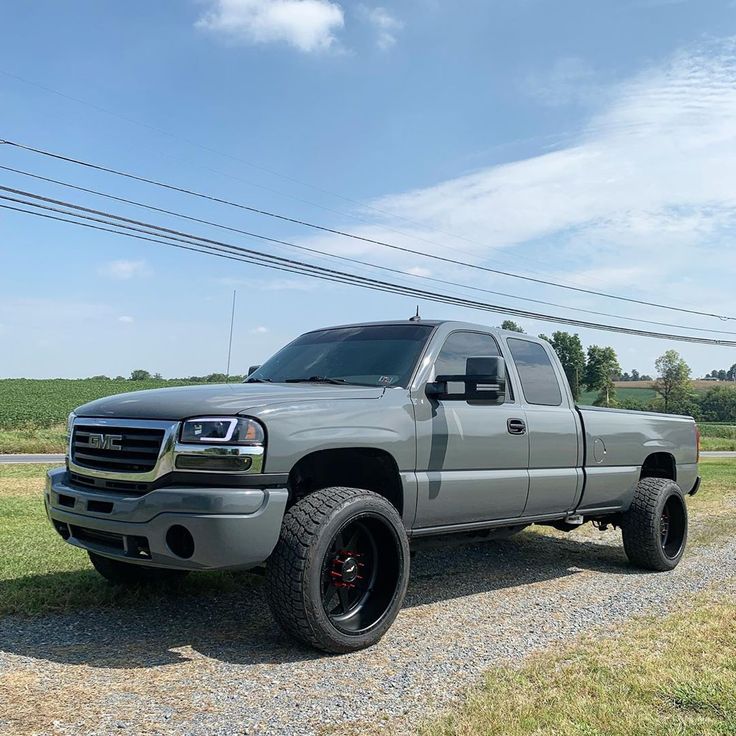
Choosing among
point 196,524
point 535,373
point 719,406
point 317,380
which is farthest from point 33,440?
point 719,406

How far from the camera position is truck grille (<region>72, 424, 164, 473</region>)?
3951 mm

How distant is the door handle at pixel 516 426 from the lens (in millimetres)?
5355

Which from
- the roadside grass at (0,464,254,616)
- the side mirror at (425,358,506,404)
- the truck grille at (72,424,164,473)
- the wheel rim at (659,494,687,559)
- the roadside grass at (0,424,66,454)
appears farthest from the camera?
the roadside grass at (0,424,66,454)

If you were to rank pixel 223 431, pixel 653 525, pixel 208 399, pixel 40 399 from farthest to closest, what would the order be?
pixel 40 399 → pixel 653 525 → pixel 208 399 → pixel 223 431

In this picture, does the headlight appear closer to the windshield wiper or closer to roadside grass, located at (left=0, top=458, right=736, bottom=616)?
the windshield wiper

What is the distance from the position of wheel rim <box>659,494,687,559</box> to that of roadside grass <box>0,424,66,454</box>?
60.3 feet

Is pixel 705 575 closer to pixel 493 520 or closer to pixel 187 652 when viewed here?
pixel 493 520

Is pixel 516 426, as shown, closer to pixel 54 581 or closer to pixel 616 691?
pixel 616 691

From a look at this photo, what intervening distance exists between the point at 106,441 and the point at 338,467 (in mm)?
1392

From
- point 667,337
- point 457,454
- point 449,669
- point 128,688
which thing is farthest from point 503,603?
point 667,337

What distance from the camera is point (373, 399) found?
450 cm

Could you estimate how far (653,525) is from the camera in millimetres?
6469

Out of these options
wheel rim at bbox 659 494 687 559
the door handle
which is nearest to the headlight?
the door handle

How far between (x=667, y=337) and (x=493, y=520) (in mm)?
35399
